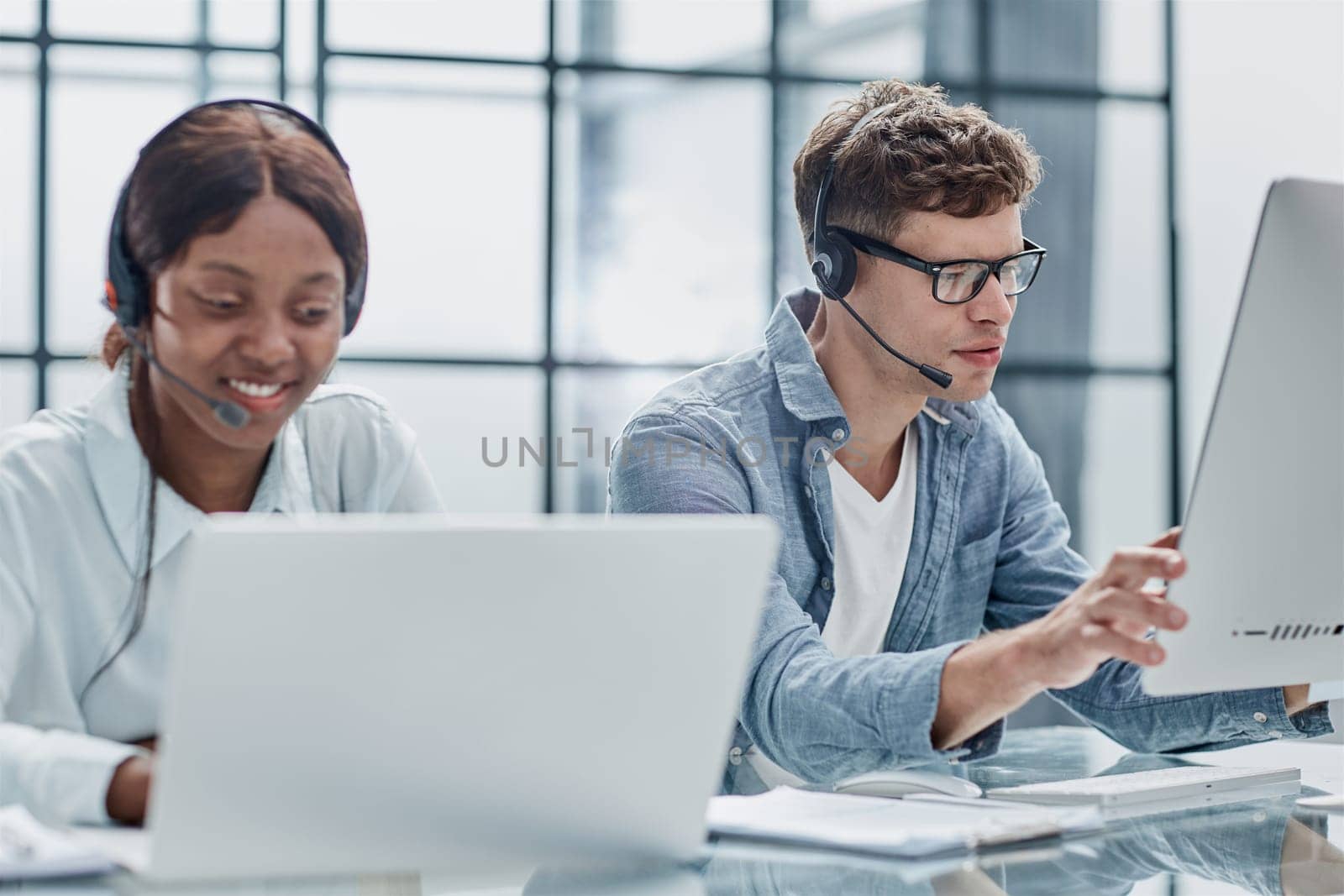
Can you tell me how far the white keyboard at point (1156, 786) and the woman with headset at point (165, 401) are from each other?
66 cm

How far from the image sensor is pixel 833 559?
1639 mm

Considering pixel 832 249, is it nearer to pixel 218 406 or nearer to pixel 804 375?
pixel 804 375

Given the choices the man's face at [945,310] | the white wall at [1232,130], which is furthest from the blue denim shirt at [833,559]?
the white wall at [1232,130]

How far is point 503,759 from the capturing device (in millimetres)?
775

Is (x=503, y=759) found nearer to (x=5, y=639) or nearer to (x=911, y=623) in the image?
(x=5, y=639)

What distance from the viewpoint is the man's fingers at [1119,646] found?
1009 mm

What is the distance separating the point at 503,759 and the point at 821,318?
3.68 ft

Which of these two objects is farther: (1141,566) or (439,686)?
(1141,566)

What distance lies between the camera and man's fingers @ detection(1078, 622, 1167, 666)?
1009 millimetres

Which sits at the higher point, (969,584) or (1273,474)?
(1273,474)

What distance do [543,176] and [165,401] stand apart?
2958mm

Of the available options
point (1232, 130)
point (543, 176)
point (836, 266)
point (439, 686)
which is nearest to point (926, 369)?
point (836, 266)

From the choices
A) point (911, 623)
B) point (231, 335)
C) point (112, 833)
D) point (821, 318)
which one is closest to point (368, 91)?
point (821, 318)

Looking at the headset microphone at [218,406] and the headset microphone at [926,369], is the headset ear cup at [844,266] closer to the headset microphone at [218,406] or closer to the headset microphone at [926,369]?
the headset microphone at [926,369]
